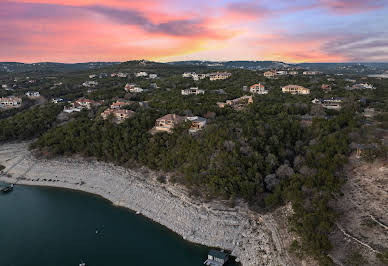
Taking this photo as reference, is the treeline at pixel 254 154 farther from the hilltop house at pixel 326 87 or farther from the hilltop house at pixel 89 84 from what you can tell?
the hilltop house at pixel 89 84

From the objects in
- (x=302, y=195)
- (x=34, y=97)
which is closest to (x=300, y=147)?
(x=302, y=195)

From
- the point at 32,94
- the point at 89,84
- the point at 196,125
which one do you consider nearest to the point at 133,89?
the point at 89,84

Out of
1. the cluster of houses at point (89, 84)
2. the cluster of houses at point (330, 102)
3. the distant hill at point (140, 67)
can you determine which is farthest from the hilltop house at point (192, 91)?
the distant hill at point (140, 67)

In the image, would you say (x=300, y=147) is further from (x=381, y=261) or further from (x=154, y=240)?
(x=154, y=240)

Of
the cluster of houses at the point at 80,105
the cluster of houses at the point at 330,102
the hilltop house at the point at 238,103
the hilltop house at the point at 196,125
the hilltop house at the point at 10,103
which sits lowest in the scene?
the hilltop house at the point at 10,103

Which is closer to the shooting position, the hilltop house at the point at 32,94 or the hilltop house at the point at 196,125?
the hilltop house at the point at 196,125

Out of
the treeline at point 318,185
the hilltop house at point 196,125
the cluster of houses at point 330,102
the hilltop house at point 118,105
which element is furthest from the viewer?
the hilltop house at point 118,105

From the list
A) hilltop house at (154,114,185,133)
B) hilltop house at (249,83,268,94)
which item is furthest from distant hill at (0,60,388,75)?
hilltop house at (154,114,185,133)
